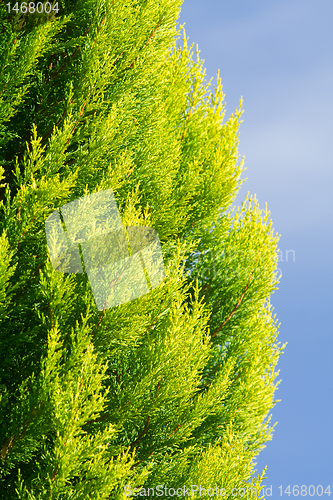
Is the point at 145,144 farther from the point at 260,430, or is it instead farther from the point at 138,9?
the point at 260,430

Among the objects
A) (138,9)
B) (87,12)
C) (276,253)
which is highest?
(138,9)

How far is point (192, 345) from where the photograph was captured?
6.27 m

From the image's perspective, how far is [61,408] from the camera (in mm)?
4680

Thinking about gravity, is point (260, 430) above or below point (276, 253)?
below

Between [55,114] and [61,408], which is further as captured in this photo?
[55,114]

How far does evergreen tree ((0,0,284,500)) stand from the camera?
488cm

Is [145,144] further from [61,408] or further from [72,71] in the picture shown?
[61,408]

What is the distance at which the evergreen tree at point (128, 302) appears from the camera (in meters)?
4.88

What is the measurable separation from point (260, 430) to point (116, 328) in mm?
4795

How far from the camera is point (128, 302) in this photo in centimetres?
516

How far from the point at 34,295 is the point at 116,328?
106cm

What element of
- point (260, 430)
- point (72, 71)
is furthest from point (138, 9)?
point (260, 430)

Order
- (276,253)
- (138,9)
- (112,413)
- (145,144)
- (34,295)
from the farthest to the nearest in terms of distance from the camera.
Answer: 1. (276,253)
2. (145,144)
3. (138,9)
4. (112,413)
5. (34,295)

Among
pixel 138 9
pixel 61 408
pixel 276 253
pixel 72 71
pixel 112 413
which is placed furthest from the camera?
pixel 276 253
